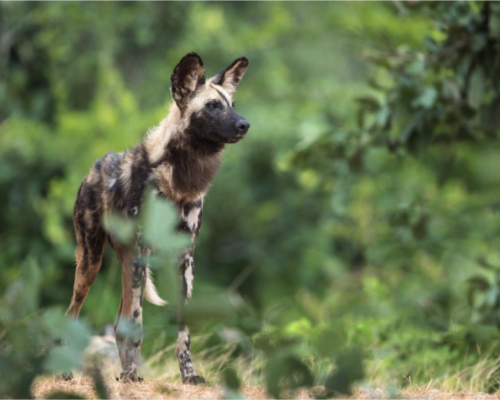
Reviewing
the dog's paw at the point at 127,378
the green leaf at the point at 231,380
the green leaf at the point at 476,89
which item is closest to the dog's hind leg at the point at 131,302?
the dog's paw at the point at 127,378

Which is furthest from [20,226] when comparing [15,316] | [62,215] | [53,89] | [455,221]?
[15,316]

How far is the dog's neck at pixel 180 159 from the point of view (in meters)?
3.79

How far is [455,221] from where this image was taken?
19.7 ft

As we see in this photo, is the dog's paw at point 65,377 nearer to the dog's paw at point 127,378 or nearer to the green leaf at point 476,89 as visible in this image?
the dog's paw at point 127,378

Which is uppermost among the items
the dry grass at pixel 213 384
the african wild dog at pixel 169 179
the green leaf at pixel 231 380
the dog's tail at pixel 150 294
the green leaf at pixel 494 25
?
the green leaf at pixel 494 25

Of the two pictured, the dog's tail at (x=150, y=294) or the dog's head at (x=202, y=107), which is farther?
the dog's tail at (x=150, y=294)

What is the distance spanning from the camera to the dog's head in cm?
388

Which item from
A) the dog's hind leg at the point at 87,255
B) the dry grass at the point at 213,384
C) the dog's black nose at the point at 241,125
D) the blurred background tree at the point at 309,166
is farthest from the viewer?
the blurred background tree at the point at 309,166

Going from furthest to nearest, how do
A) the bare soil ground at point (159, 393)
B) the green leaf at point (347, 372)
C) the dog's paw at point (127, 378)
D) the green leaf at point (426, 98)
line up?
the green leaf at point (426, 98) < the dog's paw at point (127, 378) < the bare soil ground at point (159, 393) < the green leaf at point (347, 372)

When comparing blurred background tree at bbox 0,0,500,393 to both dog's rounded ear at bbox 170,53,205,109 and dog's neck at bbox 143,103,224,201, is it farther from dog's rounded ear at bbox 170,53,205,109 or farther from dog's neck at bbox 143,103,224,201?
dog's rounded ear at bbox 170,53,205,109

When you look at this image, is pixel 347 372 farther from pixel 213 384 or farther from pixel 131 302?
pixel 131 302

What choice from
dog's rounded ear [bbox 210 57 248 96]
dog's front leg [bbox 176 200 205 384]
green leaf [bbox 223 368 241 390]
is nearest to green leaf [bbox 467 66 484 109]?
dog's rounded ear [bbox 210 57 248 96]

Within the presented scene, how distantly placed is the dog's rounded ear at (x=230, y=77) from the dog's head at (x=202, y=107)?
0.06 m

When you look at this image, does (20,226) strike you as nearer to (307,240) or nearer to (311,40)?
(307,240)
